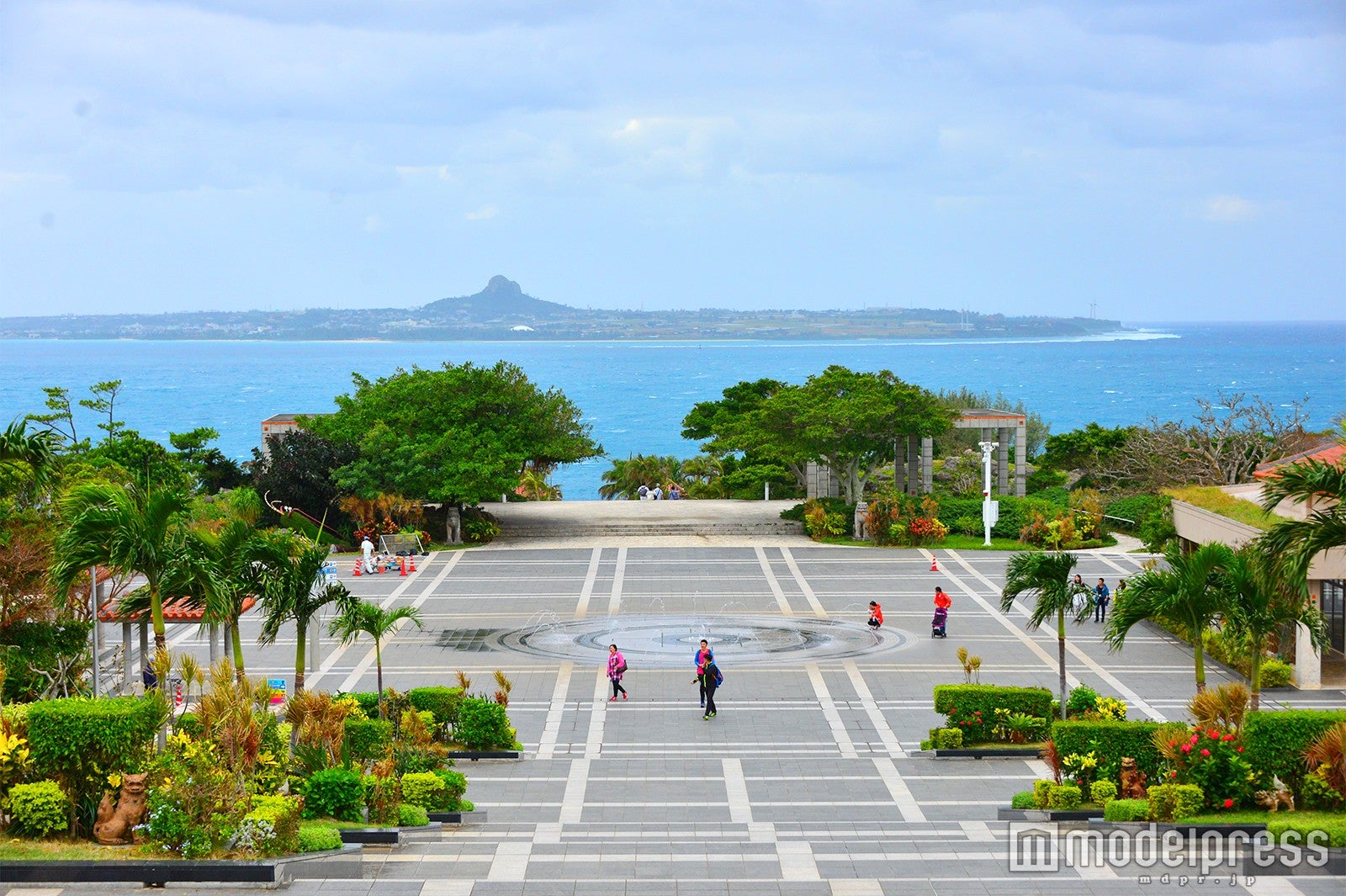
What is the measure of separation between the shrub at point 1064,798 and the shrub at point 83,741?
37.1 feet

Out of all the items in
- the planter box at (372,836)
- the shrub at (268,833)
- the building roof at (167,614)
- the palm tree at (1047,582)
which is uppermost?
the palm tree at (1047,582)

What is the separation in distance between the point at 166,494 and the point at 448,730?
22.1 ft

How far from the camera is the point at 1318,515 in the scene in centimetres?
1714

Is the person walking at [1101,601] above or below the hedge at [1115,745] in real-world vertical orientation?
below

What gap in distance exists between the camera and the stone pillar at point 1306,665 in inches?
1081

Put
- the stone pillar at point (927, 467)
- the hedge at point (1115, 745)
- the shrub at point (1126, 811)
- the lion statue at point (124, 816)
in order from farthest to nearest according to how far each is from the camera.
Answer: the stone pillar at point (927, 467) < the hedge at point (1115, 745) < the shrub at point (1126, 811) < the lion statue at point (124, 816)

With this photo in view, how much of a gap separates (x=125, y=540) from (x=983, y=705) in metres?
13.2

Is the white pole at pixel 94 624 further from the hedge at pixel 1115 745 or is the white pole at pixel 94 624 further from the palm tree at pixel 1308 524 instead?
the palm tree at pixel 1308 524

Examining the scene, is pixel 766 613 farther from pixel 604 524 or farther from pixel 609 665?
pixel 604 524

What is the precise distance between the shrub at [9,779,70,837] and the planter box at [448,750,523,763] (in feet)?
23.8

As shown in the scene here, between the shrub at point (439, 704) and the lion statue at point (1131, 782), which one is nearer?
the lion statue at point (1131, 782)

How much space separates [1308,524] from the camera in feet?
56.3

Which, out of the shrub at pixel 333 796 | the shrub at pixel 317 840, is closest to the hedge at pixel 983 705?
the shrub at pixel 333 796

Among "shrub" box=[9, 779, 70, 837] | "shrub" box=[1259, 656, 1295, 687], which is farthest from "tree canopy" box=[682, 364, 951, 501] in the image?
"shrub" box=[9, 779, 70, 837]
